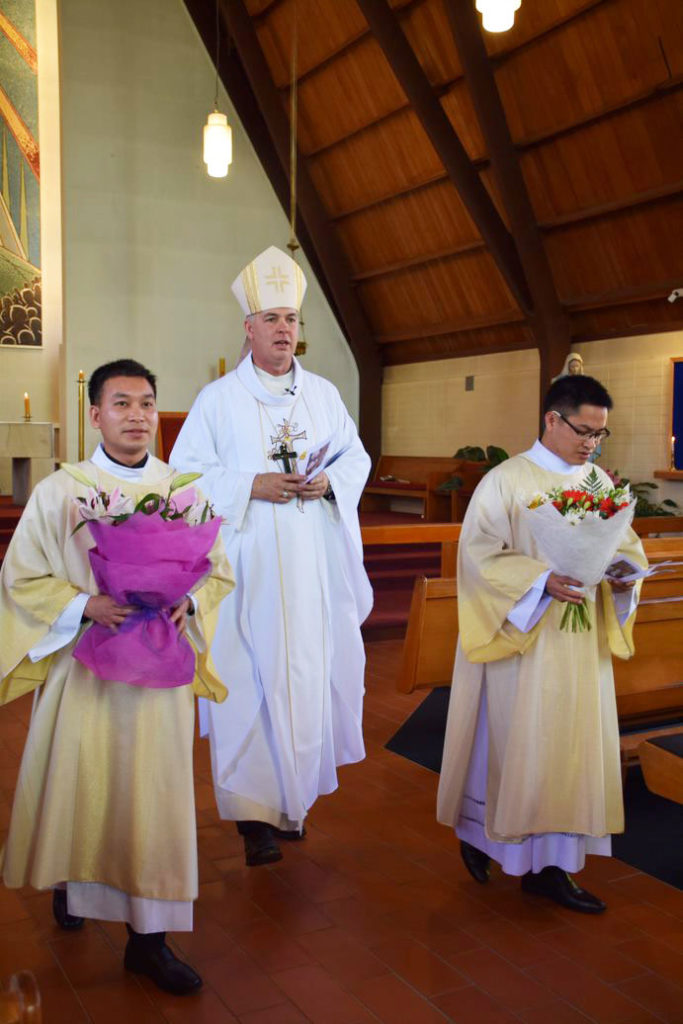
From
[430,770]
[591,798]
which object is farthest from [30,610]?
[430,770]

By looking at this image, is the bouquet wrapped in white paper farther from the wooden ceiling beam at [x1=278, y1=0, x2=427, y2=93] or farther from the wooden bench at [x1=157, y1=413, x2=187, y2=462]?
the wooden bench at [x1=157, y1=413, x2=187, y2=462]

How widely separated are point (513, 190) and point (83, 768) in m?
8.38

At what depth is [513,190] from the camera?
9.76 metres

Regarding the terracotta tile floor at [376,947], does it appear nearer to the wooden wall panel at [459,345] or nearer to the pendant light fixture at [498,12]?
the pendant light fixture at [498,12]

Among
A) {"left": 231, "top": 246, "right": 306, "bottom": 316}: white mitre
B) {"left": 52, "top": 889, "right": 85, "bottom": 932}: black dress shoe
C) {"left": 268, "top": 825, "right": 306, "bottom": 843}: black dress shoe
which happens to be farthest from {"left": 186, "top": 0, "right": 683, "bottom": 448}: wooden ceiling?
{"left": 52, "top": 889, "right": 85, "bottom": 932}: black dress shoe

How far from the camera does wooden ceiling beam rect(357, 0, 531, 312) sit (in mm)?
9406

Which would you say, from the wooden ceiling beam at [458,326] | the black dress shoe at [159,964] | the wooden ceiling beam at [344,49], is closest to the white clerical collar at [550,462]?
the black dress shoe at [159,964]

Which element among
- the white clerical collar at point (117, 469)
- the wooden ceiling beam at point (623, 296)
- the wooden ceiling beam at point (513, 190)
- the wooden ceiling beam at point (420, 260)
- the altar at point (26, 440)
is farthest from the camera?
the wooden ceiling beam at point (420, 260)

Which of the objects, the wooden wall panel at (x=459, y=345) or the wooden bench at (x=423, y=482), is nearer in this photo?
the wooden bench at (x=423, y=482)

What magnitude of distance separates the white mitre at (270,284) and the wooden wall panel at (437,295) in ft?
25.0

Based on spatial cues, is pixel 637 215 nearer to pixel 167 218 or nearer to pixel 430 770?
pixel 167 218

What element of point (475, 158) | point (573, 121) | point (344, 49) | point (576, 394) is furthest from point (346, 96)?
point (576, 394)

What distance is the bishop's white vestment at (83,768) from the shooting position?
255cm

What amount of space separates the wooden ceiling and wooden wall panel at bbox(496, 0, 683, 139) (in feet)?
0.05
